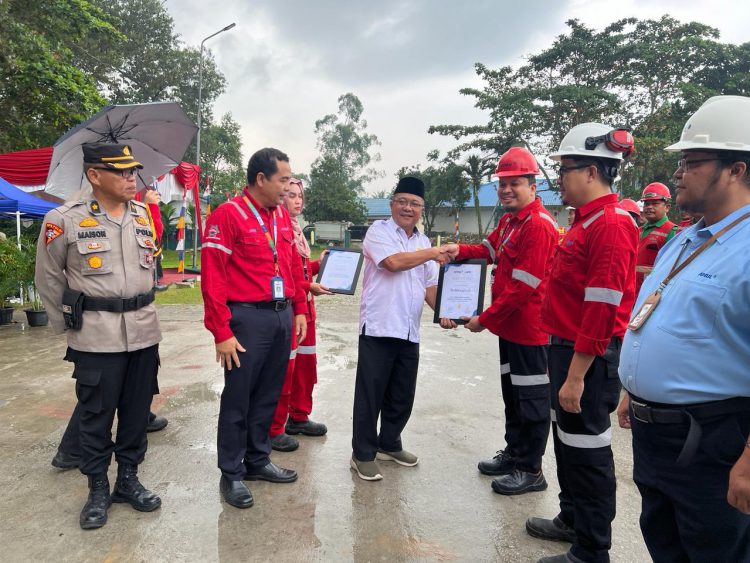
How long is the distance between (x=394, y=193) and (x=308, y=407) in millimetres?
1923

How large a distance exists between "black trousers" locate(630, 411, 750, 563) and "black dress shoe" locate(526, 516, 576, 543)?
3.25 feet

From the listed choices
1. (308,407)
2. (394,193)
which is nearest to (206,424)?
(308,407)

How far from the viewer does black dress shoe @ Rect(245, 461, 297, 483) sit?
3.36 m

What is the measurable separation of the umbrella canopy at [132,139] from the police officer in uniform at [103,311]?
59.3 inches

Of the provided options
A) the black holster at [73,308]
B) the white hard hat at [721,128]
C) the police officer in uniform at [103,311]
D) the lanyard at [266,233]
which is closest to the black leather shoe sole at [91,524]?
Answer: the police officer in uniform at [103,311]

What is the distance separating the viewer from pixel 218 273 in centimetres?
300

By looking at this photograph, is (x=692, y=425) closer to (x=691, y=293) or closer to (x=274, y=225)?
(x=691, y=293)

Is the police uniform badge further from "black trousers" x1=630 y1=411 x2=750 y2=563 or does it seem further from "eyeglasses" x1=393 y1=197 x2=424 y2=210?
"black trousers" x1=630 y1=411 x2=750 y2=563

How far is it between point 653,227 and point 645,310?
4957 millimetres

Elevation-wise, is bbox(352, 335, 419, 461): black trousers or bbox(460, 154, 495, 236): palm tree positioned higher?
bbox(460, 154, 495, 236): palm tree

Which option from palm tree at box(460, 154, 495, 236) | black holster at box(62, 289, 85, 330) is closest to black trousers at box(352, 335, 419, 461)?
black holster at box(62, 289, 85, 330)

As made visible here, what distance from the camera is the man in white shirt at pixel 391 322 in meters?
3.45

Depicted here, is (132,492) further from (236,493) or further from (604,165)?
(604,165)

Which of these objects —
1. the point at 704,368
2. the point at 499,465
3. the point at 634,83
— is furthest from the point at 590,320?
the point at 634,83
